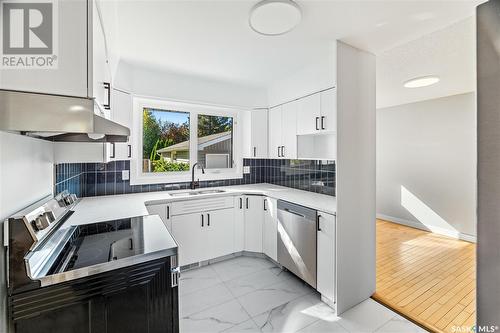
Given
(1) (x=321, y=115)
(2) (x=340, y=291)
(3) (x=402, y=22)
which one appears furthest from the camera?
(1) (x=321, y=115)

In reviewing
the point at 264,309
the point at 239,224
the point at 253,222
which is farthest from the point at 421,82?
the point at 264,309

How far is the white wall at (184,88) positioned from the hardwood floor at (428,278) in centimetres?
266

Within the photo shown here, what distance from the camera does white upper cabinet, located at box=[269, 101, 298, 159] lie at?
282cm

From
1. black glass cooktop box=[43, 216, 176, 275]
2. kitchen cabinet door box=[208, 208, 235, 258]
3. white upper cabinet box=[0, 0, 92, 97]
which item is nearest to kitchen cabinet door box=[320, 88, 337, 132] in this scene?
kitchen cabinet door box=[208, 208, 235, 258]

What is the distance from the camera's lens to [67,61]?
2.75 feet

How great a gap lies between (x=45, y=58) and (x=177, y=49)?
1.51 m

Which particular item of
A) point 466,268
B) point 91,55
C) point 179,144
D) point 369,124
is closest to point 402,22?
point 369,124

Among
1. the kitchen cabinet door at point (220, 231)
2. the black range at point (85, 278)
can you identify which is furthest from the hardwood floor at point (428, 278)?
the black range at point (85, 278)

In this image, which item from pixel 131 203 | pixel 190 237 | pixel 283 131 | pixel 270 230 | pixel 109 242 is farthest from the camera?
pixel 283 131

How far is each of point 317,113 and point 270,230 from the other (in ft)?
4.81

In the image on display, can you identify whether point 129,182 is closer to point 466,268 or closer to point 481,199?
point 481,199

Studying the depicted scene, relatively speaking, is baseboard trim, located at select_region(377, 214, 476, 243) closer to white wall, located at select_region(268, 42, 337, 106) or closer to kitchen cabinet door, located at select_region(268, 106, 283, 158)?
kitchen cabinet door, located at select_region(268, 106, 283, 158)

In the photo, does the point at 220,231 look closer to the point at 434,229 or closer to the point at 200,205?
the point at 200,205

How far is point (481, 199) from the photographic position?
126cm
